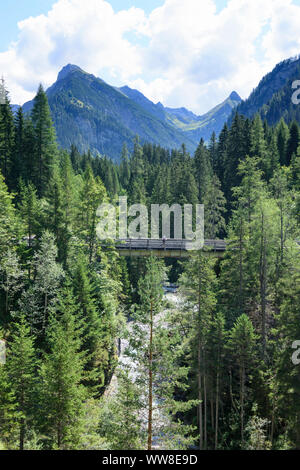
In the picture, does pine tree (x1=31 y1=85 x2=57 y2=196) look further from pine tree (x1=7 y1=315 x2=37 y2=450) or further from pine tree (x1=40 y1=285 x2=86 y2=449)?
pine tree (x1=40 y1=285 x2=86 y2=449)

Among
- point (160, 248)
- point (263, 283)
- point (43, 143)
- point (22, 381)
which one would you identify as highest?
point (43, 143)

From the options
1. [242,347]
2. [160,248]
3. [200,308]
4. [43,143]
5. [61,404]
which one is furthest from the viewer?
[43,143]

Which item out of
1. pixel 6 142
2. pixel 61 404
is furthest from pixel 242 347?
pixel 6 142

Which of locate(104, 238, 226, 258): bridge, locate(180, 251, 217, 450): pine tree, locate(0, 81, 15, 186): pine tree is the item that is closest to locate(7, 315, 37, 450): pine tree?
locate(180, 251, 217, 450): pine tree

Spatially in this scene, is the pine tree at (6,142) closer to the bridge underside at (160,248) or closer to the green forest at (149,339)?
the green forest at (149,339)

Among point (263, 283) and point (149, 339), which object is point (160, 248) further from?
point (149, 339)

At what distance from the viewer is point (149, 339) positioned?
16.3 m

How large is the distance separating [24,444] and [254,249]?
20.7 metres

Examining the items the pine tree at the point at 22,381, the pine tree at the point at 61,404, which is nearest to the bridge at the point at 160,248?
the pine tree at the point at 22,381

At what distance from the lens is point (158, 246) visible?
38.9 meters

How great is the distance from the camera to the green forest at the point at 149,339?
16234mm

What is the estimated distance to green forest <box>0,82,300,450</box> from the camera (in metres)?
16.2

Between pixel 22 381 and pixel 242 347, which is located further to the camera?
pixel 242 347

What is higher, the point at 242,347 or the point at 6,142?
the point at 6,142
